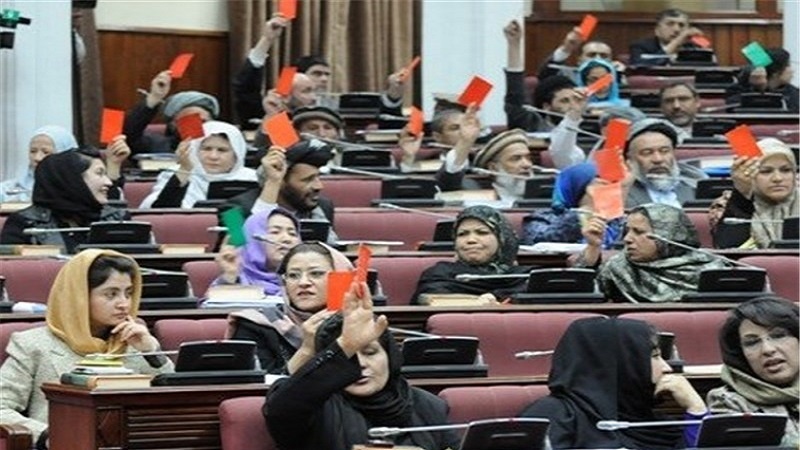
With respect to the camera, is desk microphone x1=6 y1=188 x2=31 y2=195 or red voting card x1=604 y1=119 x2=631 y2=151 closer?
red voting card x1=604 y1=119 x2=631 y2=151

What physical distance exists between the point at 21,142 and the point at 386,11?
3218mm

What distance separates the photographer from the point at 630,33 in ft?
56.7

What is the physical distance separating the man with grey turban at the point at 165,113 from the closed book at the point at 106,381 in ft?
17.4

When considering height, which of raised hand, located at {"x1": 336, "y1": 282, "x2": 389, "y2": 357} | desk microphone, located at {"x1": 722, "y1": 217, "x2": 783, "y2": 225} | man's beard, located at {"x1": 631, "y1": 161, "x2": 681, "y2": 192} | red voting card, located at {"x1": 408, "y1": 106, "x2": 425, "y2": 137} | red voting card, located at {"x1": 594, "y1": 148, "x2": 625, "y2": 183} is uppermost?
red voting card, located at {"x1": 408, "y1": 106, "x2": 425, "y2": 137}

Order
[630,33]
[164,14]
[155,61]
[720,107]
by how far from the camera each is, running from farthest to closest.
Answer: [630,33], [164,14], [155,61], [720,107]

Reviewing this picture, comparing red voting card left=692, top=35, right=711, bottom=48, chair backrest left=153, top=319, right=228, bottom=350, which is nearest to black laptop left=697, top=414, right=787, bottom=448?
chair backrest left=153, top=319, right=228, bottom=350

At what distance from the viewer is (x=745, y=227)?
9625 mm

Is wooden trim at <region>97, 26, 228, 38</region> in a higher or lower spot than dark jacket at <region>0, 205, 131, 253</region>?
higher

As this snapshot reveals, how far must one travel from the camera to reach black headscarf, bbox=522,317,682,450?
20.5ft

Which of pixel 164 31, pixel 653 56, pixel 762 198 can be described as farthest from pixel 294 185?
pixel 653 56

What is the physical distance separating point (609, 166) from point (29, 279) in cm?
228

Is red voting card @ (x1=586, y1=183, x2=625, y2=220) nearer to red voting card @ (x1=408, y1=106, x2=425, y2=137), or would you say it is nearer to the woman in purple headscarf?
the woman in purple headscarf

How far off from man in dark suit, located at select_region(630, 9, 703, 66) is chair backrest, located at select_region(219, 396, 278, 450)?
10053mm

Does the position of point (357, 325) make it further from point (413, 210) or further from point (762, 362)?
point (413, 210)
